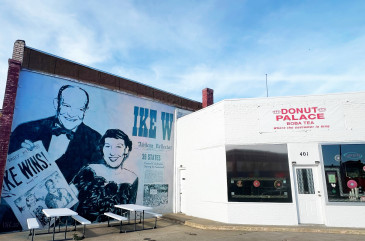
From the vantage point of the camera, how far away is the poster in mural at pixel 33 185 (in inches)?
352

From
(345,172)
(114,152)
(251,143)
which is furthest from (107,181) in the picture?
(345,172)

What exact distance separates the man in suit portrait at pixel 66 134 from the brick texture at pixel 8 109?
24 cm

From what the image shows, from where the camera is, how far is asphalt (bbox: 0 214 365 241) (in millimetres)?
8172

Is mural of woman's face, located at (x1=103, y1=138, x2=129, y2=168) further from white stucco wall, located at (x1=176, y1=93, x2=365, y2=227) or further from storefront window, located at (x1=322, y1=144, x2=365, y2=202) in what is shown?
storefront window, located at (x1=322, y1=144, x2=365, y2=202)

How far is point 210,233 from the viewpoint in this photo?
9078 mm

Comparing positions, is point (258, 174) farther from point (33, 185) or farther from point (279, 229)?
point (33, 185)

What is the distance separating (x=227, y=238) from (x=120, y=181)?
5.72 meters

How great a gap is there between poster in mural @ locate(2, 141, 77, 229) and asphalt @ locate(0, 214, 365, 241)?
2.76 ft

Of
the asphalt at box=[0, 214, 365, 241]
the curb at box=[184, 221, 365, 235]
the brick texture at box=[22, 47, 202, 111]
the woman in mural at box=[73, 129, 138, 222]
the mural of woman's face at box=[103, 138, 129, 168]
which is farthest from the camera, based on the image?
the mural of woman's face at box=[103, 138, 129, 168]

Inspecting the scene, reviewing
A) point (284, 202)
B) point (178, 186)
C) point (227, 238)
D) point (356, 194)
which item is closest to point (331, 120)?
point (356, 194)

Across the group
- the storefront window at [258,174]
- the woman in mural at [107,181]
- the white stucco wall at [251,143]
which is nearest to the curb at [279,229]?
the white stucco wall at [251,143]

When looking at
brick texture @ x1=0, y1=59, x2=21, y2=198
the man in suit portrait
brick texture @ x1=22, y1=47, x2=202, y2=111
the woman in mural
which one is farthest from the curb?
brick texture @ x1=0, y1=59, x2=21, y2=198

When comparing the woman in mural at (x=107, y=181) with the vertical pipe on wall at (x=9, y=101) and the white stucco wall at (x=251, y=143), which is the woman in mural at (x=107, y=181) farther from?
the white stucco wall at (x=251, y=143)

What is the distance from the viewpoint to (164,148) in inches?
537
